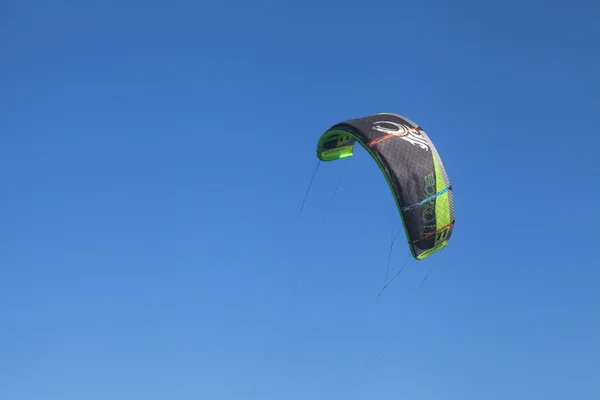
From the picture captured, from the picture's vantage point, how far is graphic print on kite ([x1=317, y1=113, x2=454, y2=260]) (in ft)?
185

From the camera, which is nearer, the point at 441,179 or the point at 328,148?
the point at 441,179

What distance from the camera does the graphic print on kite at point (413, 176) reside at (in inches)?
2222

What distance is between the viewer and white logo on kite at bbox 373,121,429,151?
2287 inches

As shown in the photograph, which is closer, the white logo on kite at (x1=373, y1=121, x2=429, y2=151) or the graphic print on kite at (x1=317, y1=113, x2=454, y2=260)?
the graphic print on kite at (x1=317, y1=113, x2=454, y2=260)

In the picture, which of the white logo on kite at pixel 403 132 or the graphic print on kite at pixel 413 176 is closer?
the graphic print on kite at pixel 413 176

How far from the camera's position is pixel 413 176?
186ft

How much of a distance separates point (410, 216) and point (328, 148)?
27.4 ft

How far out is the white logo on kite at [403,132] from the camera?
191 feet

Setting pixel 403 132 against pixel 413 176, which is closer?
pixel 413 176

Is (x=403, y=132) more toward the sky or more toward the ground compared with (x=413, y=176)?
more toward the sky

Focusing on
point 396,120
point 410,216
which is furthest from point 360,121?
point 410,216

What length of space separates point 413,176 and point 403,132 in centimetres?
298

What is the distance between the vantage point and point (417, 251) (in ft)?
188

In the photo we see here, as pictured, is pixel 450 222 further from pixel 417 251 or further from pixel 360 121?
pixel 360 121
